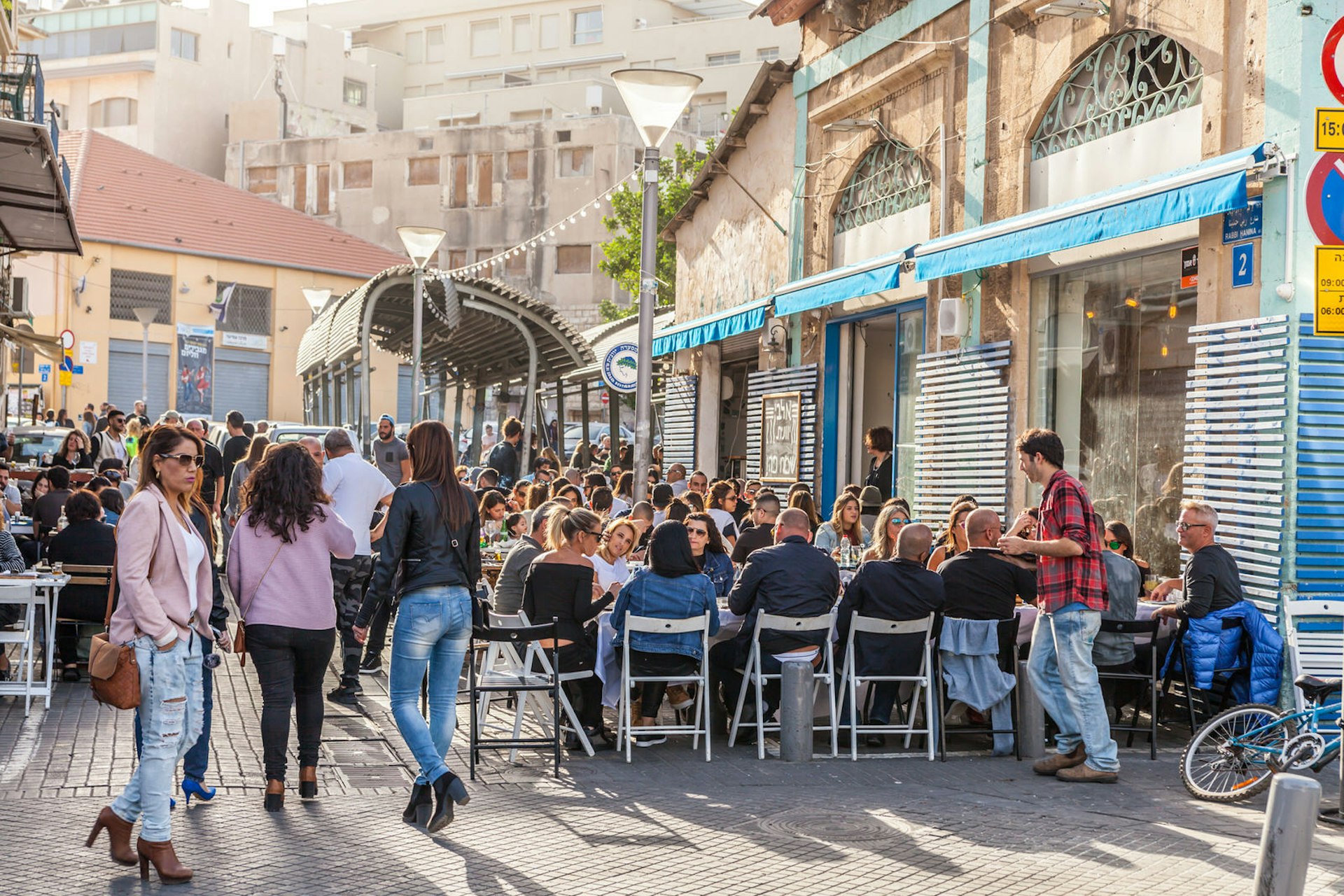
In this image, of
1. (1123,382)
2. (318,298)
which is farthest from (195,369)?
(1123,382)

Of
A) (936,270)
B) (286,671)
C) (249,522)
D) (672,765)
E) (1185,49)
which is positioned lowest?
(672,765)

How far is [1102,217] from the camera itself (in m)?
10.7

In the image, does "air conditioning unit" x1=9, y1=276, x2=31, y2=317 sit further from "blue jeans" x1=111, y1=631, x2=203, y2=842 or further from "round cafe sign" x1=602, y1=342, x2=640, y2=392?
"blue jeans" x1=111, y1=631, x2=203, y2=842

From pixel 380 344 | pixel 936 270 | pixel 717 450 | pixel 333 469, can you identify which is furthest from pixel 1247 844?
pixel 380 344

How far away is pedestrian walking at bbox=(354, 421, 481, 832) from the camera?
22.3 ft

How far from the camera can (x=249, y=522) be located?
6.86 metres

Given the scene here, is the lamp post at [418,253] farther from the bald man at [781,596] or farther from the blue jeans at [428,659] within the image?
the blue jeans at [428,659]

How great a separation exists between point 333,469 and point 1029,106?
21.9 feet

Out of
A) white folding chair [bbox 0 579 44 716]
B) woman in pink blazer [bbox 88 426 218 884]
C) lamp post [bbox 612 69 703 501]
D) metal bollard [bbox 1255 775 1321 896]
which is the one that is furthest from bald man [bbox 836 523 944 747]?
white folding chair [bbox 0 579 44 716]

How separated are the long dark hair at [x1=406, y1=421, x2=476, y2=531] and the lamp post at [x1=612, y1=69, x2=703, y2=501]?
533 cm

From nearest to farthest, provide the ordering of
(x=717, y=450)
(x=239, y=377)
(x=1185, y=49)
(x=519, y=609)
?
(x=519, y=609) → (x=1185, y=49) → (x=717, y=450) → (x=239, y=377)

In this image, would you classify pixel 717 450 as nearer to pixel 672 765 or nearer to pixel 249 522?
pixel 672 765

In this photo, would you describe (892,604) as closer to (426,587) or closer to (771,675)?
(771,675)

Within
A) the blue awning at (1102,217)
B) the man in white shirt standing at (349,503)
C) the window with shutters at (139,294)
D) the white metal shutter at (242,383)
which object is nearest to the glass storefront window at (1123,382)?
the blue awning at (1102,217)
